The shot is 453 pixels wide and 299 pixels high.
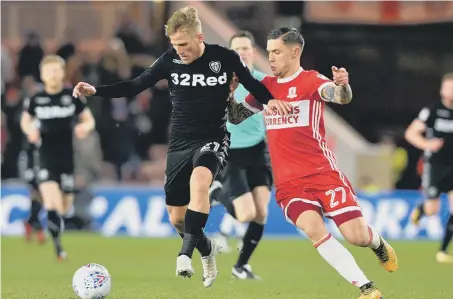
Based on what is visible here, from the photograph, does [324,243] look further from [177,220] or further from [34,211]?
[34,211]

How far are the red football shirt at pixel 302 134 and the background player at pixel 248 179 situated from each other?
9.31 ft

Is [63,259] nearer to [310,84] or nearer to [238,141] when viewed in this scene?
[238,141]

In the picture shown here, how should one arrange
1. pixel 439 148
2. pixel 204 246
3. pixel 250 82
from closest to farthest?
pixel 250 82 < pixel 204 246 < pixel 439 148

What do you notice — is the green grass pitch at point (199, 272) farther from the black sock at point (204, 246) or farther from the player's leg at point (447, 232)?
the black sock at point (204, 246)

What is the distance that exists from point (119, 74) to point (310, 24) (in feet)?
15.2

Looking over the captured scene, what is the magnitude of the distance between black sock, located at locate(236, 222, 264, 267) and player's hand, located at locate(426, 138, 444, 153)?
3798 millimetres

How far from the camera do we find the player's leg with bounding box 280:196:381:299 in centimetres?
868

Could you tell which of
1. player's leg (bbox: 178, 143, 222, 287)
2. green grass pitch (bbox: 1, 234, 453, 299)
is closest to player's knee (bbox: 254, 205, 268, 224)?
green grass pitch (bbox: 1, 234, 453, 299)

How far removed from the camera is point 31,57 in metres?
20.8

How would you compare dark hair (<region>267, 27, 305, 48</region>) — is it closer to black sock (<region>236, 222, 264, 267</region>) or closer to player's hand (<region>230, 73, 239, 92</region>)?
player's hand (<region>230, 73, 239, 92</region>)

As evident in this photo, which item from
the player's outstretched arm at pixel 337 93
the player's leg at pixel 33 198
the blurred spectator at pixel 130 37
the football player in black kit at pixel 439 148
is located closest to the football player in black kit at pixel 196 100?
the player's outstretched arm at pixel 337 93

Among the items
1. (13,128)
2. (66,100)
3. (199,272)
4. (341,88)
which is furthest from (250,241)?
(13,128)

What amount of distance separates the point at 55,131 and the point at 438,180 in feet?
18.0

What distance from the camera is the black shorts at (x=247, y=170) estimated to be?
477 inches
